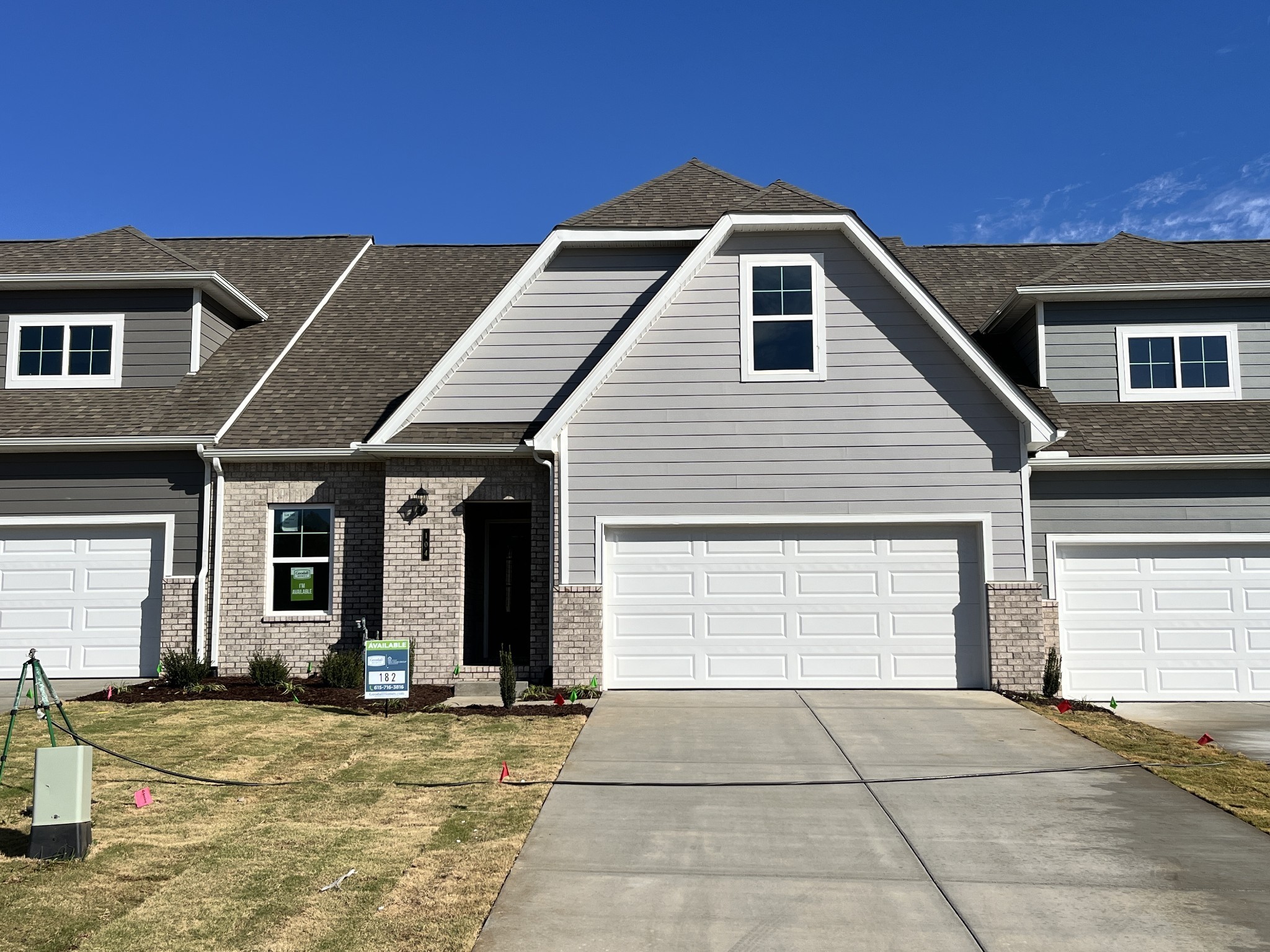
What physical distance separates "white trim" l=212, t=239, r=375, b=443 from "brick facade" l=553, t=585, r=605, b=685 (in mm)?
5814

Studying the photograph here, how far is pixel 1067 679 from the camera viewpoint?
1330 centimetres

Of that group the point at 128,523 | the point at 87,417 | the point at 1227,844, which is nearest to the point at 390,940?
the point at 1227,844

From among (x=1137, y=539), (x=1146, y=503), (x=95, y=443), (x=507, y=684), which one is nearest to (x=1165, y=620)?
(x=1137, y=539)

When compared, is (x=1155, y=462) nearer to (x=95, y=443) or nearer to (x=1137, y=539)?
(x=1137, y=539)

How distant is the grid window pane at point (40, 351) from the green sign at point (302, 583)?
539 centimetres

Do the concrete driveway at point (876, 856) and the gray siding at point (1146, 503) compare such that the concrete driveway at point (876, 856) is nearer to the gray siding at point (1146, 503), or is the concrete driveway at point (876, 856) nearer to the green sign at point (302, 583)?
the gray siding at point (1146, 503)

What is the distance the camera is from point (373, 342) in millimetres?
16766

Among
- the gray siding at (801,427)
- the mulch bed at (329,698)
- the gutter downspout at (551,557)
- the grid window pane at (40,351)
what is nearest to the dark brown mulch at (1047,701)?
the gray siding at (801,427)

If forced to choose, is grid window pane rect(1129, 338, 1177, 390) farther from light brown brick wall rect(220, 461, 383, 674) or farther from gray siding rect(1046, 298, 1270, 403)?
light brown brick wall rect(220, 461, 383, 674)

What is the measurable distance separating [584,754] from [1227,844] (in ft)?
17.0

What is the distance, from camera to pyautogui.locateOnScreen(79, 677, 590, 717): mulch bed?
37.7ft

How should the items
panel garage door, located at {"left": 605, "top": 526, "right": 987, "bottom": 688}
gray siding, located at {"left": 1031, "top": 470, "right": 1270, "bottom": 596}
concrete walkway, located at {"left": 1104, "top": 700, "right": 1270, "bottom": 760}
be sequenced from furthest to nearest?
gray siding, located at {"left": 1031, "top": 470, "right": 1270, "bottom": 596} < panel garage door, located at {"left": 605, "top": 526, "right": 987, "bottom": 688} < concrete walkway, located at {"left": 1104, "top": 700, "right": 1270, "bottom": 760}

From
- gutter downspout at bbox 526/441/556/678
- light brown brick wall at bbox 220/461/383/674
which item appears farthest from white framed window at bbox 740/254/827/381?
light brown brick wall at bbox 220/461/383/674

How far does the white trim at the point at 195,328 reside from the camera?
1580 cm
